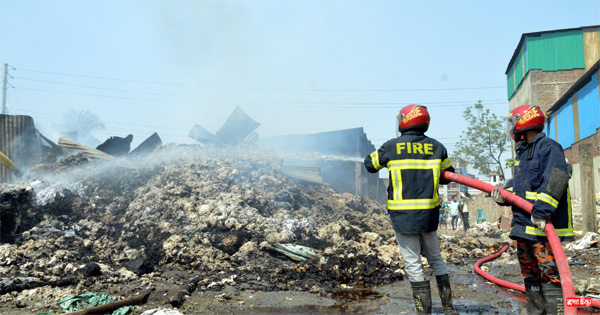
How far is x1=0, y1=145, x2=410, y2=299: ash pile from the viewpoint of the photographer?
5355 millimetres

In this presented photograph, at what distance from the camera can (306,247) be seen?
6594mm

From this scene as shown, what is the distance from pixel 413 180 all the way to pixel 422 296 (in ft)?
3.12

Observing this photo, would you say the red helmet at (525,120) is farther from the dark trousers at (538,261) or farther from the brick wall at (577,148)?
the brick wall at (577,148)

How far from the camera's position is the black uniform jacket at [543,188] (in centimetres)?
298

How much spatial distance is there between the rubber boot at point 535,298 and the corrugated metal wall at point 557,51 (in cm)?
2785

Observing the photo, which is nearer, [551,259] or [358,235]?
[551,259]

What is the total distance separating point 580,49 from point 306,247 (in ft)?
90.0

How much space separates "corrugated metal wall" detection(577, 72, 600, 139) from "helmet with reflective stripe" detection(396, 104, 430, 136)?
18.3 meters

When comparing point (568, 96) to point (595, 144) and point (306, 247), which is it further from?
point (306, 247)

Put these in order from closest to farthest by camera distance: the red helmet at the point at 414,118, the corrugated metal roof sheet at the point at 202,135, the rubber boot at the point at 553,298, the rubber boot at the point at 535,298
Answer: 1. the rubber boot at the point at 553,298
2. the rubber boot at the point at 535,298
3. the red helmet at the point at 414,118
4. the corrugated metal roof sheet at the point at 202,135

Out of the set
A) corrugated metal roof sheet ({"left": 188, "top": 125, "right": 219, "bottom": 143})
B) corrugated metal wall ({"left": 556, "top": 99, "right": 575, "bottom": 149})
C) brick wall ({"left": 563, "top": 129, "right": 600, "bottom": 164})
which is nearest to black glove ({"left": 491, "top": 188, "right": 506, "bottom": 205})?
corrugated metal roof sheet ({"left": 188, "top": 125, "right": 219, "bottom": 143})

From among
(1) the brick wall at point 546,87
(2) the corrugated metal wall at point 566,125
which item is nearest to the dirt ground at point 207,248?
(2) the corrugated metal wall at point 566,125

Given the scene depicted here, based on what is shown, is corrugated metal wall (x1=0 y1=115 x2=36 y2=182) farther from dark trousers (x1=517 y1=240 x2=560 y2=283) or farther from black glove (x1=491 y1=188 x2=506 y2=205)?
dark trousers (x1=517 y1=240 x2=560 y2=283)

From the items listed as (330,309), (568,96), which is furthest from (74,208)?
(568,96)
